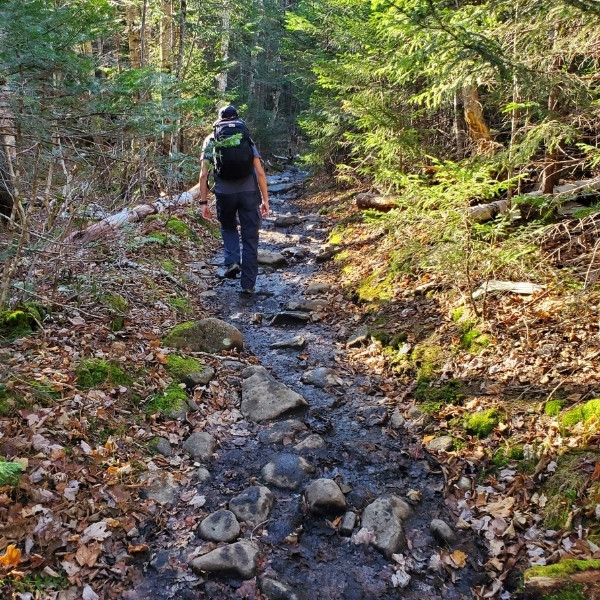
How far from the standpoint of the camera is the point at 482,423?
4.29 meters

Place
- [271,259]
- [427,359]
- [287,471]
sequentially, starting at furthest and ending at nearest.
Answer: [271,259] → [427,359] → [287,471]

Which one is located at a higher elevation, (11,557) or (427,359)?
(11,557)

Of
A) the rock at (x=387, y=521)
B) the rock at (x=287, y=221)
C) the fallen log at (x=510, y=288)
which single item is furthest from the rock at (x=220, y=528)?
the rock at (x=287, y=221)

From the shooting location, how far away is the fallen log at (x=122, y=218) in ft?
21.0

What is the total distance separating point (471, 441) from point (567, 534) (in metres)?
1.17

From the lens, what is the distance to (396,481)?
13.5 ft

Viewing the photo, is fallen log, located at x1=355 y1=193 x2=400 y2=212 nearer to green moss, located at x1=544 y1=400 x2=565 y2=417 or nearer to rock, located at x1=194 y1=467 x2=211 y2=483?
green moss, located at x1=544 y1=400 x2=565 y2=417

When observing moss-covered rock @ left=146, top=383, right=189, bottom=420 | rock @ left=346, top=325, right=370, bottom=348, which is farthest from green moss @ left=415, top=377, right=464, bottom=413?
moss-covered rock @ left=146, top=383, right=189, bottom=420

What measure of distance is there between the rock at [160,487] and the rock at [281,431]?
3.39 ft

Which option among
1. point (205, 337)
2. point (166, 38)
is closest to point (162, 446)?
point (205, 337)

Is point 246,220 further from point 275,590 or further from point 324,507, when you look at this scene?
point 275,590

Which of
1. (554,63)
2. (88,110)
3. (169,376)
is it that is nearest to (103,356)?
(169,376)

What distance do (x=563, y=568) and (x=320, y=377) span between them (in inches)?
131

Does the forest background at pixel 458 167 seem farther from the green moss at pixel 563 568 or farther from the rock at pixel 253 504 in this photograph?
the rock at pixel 253 504
